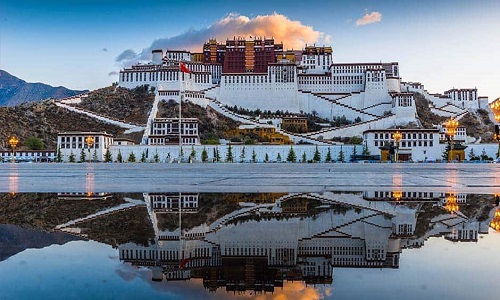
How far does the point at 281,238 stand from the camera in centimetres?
430

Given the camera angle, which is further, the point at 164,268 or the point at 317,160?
the point at 317,160

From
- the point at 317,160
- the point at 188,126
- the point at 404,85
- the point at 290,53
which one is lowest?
the point at 317,160

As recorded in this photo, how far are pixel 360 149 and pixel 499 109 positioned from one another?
3923 centimetres

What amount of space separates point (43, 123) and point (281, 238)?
8133cm

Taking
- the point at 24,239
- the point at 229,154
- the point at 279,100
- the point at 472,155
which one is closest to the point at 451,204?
the point at 24,239

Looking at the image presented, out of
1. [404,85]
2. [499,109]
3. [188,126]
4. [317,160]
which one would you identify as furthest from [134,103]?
[499,109]

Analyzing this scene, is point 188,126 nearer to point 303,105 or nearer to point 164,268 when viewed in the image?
point 303,105

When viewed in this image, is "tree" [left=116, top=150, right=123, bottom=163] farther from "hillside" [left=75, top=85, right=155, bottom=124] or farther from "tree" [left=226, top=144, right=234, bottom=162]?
"hillside" [left=75, top=85, right=155, bottom=124]

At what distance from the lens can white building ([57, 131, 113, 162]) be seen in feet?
205

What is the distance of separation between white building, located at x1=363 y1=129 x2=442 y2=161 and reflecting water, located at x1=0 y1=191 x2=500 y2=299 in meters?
60.7

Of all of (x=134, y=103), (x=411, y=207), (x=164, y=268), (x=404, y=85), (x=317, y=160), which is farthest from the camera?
(x=404, y=85)

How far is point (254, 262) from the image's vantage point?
3.38m

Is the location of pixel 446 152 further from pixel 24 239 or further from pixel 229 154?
pixel 24 239

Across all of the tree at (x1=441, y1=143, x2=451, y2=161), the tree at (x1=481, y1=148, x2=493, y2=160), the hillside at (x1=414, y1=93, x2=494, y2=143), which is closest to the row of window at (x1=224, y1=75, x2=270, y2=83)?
the hillside at (x1=414, y1=93, x2=494, y2=143)
